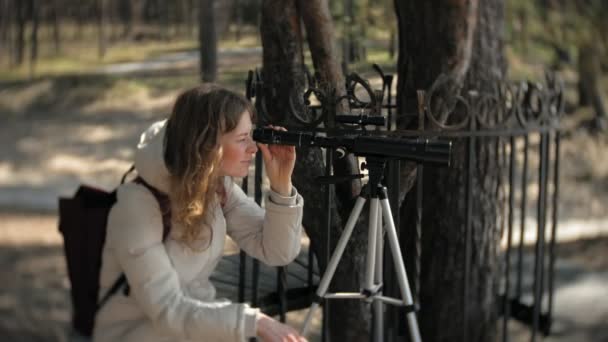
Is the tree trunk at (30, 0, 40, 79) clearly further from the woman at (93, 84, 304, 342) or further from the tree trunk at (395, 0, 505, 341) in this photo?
the woman at (93, 84, 304, 342)

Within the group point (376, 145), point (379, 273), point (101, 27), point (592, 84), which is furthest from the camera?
point (592, 84)

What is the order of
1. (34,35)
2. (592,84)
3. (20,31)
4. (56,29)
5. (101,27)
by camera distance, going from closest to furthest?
(101,27) < (56,29) < (34,35) < (20,31) < (592,84)

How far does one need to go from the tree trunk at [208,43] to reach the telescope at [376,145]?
3.46 meters

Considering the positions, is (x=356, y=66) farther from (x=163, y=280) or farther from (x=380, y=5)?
(x=163, y=280)

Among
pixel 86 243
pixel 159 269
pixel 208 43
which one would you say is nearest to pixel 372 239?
pixel 159 269

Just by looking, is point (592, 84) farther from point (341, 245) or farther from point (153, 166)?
point (153, 166)

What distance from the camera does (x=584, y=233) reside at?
360 inches

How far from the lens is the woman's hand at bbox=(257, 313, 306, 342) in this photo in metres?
2.29

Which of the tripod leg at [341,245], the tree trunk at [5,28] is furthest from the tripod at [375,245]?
the tree trunk at [5,28]

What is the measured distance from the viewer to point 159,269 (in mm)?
2375

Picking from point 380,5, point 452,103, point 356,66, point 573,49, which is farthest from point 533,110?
point 573,49

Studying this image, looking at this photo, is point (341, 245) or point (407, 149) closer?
point (407, 149)

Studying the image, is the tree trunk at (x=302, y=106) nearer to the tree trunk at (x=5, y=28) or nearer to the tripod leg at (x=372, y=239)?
the tripod leg at (x=372, y=239)

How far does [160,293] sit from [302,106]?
1.50 m
